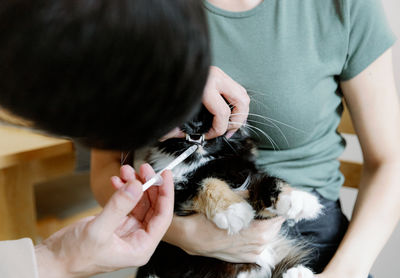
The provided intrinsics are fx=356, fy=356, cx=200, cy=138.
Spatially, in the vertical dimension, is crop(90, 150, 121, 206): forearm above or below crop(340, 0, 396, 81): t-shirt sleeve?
below

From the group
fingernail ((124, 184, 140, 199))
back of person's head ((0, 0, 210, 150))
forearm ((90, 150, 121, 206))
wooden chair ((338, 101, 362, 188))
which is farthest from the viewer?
wooden chair ((338, 101, 362, 188))

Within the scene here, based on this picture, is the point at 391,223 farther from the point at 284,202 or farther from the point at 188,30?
the point at 188,30

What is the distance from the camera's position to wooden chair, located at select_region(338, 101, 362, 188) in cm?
117

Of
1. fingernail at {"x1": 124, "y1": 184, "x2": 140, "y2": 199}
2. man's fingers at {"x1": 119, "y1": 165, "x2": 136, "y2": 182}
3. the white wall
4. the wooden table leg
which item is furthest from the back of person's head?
the white wall

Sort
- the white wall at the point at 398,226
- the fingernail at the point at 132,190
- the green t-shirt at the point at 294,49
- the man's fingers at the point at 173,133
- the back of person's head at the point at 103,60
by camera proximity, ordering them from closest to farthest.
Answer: the back of person's head at the point at 103,60 < the man's fingers at the point at 173,133 < the fingernail at the point at 132,190 < the green t-shirt at the point at 294,49 < the white wall at the point at 398,226

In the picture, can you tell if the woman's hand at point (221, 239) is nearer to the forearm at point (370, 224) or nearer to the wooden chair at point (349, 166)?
the forearm at point (370, 224)

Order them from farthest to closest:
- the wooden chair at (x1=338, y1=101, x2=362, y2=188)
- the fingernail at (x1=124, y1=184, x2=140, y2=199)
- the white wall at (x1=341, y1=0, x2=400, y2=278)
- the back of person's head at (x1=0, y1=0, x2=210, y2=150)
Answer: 1. the white wall at (x1=341, y1=0, x2=400, y2=278)
2. the wooden chair at (x1=338, y1=101, x2=362, y2=188)
3. the fingernail at (x1=124, y1=184, x2=140, y2=199)
4. the back of person's head at (x1=0, y1=0, x2=210, y2=150)

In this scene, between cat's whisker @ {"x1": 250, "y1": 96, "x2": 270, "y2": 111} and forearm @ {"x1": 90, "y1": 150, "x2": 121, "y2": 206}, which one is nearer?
cat's whisker @ {"x1": 250, "y1": 96, "x2": 270, "y2": 111}

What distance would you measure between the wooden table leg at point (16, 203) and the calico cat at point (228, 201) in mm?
372

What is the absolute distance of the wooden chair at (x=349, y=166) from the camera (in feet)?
3.84

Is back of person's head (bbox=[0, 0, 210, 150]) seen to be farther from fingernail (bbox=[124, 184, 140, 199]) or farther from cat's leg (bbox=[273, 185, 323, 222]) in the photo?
cat's leg (bbox=[273, 185, 323, 222])

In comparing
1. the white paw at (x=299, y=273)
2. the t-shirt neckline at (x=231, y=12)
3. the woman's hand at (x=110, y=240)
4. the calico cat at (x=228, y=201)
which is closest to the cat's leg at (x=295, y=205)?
the calico cat at (x=228, y=201)

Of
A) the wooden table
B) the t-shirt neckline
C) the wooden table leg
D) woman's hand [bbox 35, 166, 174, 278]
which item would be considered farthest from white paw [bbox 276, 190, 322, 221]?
the wooden table leg

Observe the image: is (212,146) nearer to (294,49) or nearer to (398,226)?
(294,49)
